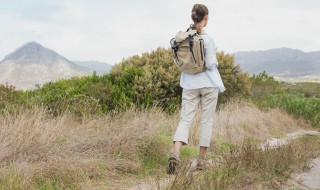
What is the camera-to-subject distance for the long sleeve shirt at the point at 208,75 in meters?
5.64

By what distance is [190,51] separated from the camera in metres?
5.60

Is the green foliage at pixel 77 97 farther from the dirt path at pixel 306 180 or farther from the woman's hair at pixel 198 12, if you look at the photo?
the dirt path at pixel 306 180

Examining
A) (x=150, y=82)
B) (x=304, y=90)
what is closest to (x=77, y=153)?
(x=150, y=82)

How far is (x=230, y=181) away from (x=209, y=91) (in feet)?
5.13

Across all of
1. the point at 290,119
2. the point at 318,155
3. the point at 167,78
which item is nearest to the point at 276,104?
the point at 290,119

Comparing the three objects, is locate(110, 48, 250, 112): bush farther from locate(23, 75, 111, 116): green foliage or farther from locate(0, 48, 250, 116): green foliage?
locate(23, 75, 111, 116): green foliage

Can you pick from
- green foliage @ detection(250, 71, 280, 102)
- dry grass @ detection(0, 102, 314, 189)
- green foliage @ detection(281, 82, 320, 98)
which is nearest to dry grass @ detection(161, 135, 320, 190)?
dry grass @ detection(0, 102, 314, 189)

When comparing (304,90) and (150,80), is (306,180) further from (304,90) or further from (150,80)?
(304,90)

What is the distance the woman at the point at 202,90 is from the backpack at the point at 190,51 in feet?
0.31

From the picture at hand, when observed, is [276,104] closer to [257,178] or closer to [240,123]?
[240,123]

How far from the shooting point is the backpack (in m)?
5.56

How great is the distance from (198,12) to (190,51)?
20.0 inches

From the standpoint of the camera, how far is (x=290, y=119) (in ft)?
44.7

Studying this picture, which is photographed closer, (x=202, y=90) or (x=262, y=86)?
(x=202, y=90)
